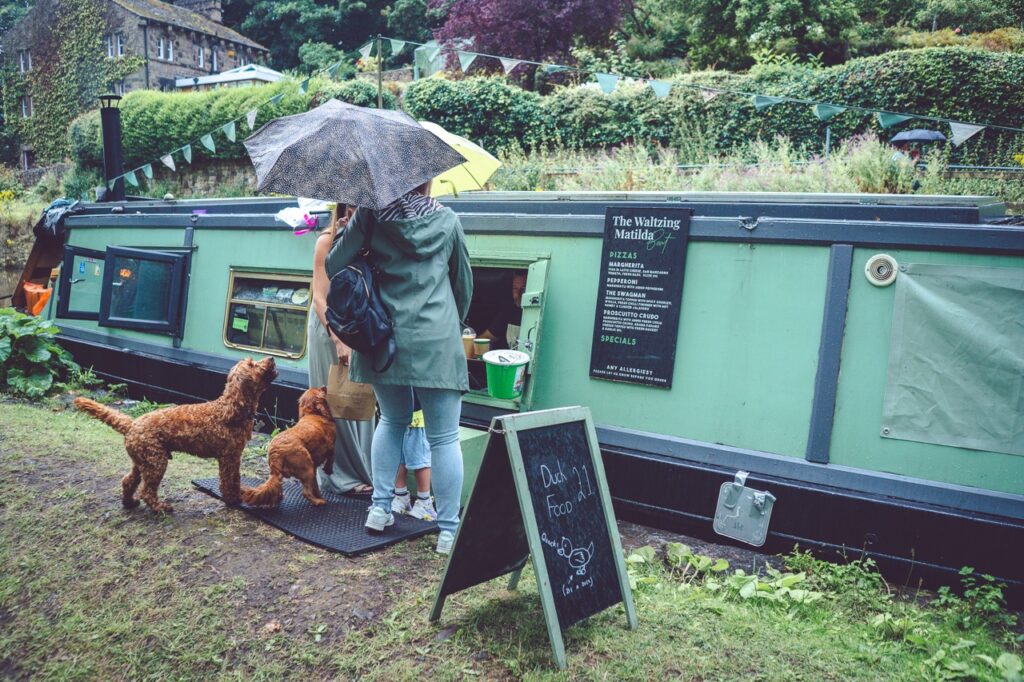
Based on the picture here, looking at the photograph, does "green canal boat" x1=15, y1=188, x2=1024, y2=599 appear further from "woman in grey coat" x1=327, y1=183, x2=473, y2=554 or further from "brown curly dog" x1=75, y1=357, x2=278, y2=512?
"brown curly dog" x1=75, y1=357, x2=278, y2=512

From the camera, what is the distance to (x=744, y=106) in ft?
44.1

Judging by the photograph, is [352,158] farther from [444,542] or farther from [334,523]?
[334,523]

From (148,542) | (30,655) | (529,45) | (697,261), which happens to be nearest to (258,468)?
(148,542)

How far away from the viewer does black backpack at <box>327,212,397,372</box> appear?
3.24 meters

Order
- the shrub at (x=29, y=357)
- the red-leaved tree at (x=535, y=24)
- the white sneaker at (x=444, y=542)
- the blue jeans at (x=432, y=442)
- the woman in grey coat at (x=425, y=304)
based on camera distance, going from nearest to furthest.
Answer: the woman in grey coat at (x=425, y=304), the blue jeans at (x=432, y=442), the white sneaker at (x=444, y=542), the shrub at (x=29, y=357), the red-leaved tree at (x=535, y=24)

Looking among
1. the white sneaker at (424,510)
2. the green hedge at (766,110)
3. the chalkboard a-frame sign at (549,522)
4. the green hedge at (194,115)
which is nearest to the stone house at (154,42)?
the green hedge at (194,115)

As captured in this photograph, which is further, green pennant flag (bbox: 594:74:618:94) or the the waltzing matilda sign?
green pennant flag (bbox: 594:74:618:94)

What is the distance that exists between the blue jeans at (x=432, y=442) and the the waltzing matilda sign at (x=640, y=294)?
1248 millimetres

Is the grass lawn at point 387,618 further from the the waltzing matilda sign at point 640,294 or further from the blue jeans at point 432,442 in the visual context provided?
the the waltzing matilda sign at point 640,294

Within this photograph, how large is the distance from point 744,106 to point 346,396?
1152cm

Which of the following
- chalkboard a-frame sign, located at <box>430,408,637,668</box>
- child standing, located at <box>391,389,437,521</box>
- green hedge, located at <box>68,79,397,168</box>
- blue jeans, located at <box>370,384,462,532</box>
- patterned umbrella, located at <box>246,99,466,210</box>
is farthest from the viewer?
green hedge, located at <box>68,79,397,168</box>

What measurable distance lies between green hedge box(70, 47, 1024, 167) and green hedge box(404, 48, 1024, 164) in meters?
0.02

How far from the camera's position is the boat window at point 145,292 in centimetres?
684

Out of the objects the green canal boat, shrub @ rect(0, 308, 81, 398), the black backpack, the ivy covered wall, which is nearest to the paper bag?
the green canal boat
